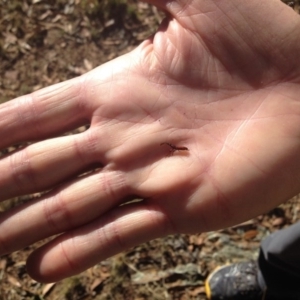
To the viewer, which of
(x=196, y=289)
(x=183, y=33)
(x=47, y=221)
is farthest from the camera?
(x=196, y=289)

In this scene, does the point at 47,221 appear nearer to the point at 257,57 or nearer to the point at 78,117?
the point at 78,117

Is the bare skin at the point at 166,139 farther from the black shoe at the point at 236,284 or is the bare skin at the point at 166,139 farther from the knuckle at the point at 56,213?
the black shoe at the point at 236,284

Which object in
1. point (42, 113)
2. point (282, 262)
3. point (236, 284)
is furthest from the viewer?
point (236, 284)

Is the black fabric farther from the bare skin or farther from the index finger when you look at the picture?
the index finger

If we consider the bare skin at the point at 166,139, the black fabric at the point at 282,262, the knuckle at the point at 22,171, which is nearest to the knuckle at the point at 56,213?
the bare skin at the point at 166,139

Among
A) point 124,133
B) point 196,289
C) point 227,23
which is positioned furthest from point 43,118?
point 196,289

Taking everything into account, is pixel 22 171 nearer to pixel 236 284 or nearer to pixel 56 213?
pixel 56 213

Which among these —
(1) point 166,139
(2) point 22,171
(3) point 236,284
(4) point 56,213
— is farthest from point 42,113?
(3) point 236,284
